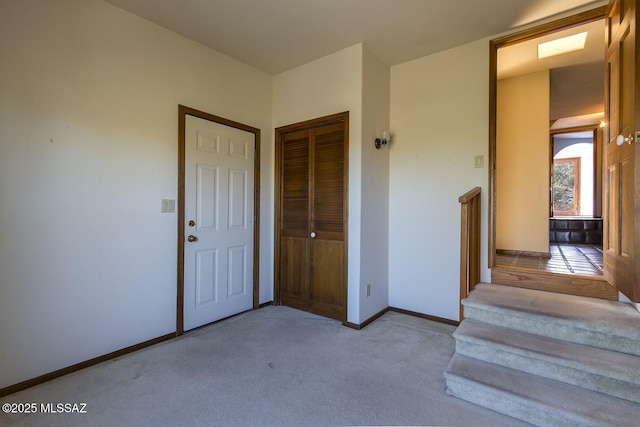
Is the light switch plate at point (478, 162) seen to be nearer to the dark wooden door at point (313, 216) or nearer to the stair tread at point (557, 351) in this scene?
the dark wooden door at point (313, 216)

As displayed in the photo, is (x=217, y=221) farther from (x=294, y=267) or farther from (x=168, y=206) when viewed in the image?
(x=294, y=267)

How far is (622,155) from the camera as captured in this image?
202 centimetres

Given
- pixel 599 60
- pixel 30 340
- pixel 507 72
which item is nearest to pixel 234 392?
pixel 30 340

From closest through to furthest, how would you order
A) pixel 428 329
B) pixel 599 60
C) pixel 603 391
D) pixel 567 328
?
pixel 603 391 → pixel 567 328 → pixel 428 329 → pixel 599 60

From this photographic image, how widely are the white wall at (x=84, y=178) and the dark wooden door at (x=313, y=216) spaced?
1.21 m

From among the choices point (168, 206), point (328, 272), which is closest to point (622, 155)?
point (328, 272)

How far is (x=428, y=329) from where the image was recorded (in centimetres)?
290

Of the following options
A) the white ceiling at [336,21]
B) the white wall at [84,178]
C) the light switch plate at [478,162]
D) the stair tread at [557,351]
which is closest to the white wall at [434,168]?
the light switch plate at [478,162]

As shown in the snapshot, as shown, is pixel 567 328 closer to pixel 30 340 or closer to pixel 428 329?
pixel 428 329

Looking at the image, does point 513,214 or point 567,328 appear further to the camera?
point 513,214

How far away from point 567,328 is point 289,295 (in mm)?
2547

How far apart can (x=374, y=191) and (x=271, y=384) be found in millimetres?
1993

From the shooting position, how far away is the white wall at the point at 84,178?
6.35ft

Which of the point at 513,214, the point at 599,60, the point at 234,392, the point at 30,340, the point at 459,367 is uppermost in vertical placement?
the point at 599,60
